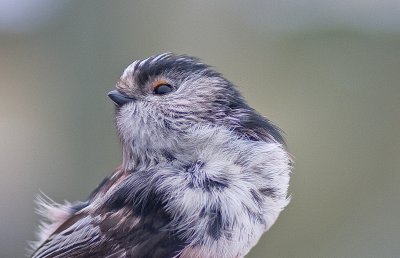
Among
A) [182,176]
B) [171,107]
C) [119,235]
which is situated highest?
[171,107]

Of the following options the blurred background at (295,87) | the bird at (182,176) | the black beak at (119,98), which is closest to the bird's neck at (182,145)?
the bird at (182,176)

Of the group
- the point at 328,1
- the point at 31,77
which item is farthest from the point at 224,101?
the point at 31,77

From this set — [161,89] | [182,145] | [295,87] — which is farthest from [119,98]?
[295,87]

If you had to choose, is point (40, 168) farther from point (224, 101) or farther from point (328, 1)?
point (224, 101)

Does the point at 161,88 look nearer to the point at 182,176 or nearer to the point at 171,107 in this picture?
the point at 171,107

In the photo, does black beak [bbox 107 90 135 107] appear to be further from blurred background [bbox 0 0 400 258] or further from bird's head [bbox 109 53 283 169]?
blurred background [bbox 0 0 400 258]

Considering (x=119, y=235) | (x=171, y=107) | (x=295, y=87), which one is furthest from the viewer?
(x=295, y=87)

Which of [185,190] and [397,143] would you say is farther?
[397,143]
